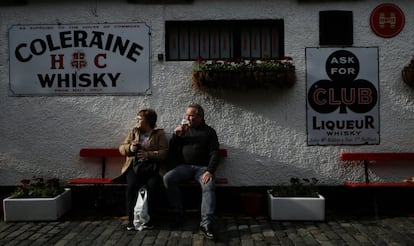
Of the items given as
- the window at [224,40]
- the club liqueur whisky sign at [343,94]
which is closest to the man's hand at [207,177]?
the club liqueur whisky sign at [343,94]

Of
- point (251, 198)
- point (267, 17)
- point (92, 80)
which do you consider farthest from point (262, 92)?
point (92, 80)

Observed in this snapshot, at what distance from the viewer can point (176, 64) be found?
573 cm

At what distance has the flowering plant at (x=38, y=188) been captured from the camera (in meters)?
5.29

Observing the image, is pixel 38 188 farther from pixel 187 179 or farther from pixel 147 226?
pixel 187 179

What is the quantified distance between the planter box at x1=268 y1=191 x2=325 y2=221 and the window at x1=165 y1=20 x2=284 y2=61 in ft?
6.76

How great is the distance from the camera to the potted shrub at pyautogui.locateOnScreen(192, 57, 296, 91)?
5.41 metres

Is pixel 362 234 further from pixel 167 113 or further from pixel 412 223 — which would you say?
pixel 167 113

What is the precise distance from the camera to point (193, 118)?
519 centimetres

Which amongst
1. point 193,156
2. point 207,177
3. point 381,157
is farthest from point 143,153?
point 381,157

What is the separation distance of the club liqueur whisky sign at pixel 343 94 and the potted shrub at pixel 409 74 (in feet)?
1.18

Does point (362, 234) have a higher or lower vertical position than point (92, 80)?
lower

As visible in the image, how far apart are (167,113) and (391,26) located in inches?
132

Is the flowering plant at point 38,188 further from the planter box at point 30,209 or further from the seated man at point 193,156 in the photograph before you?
the seated man at point 193,156

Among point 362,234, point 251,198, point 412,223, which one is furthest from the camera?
point 251,198
